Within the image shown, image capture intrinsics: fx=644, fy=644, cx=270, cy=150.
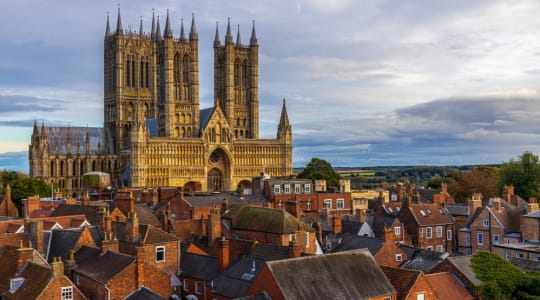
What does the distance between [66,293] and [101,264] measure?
338 centimetres

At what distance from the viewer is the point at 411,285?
3697 centimetres

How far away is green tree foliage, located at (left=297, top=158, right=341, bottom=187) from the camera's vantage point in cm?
12321

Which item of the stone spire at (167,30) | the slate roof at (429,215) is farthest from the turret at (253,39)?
the slate roof at (429,215)

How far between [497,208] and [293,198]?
21.5 metres

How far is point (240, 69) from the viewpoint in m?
165

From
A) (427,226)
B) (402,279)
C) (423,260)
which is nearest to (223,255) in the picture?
(402,279)

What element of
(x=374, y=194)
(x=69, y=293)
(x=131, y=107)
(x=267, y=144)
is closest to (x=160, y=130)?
(x=131, y=107)

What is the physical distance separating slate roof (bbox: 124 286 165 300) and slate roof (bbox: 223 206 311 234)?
13648 millimetres

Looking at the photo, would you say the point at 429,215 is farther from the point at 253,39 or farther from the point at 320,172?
the point at 253,39

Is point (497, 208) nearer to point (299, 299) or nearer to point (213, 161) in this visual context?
point (299, 299)

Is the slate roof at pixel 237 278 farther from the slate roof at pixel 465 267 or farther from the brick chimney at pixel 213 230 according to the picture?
the slate roof at pixel 465 267

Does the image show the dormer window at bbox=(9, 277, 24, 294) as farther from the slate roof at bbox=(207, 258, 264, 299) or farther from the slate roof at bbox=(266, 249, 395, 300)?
the slate roof at bbox=(266, 249, 395, 300)

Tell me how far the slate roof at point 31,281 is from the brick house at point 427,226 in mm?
38772

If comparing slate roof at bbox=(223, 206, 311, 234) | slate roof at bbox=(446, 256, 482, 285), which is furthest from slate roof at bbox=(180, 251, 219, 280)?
slate roof at bbox=(446, 256, 482, 285)
